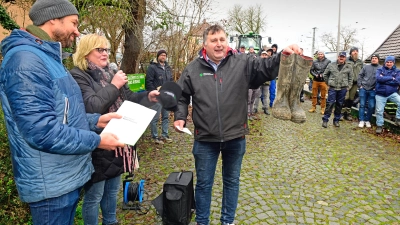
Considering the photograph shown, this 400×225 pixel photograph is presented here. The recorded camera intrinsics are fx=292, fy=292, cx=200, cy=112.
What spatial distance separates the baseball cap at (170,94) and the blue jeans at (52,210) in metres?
1.34

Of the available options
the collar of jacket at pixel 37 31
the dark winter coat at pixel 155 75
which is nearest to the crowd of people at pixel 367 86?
the dark winter coat at pixel 155 75

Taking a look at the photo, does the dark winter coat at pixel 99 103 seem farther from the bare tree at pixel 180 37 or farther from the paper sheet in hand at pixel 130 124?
the bare tree at pixel 180 37

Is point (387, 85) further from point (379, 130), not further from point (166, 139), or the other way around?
point (166, 139)

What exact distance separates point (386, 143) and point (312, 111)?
3.78 m

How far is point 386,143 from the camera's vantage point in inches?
271

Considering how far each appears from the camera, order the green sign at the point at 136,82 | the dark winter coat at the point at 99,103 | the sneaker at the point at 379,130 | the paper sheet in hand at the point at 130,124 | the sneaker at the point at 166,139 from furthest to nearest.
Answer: the sneaker at the point at 379,130 < the sneaker at the point at 166,139 < the green sign at the point at 136,82 < the dark winter coat at the point at 99,103 < the paper sheet in hand at the point at 130,124

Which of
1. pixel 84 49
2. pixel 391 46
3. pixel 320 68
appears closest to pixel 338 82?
pixel 320 68

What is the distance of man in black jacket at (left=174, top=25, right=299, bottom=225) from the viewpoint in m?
2.81

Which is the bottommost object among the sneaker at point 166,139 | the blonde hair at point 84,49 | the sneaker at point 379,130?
the sneaker at point 166,139

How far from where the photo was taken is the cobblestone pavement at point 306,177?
3.56m

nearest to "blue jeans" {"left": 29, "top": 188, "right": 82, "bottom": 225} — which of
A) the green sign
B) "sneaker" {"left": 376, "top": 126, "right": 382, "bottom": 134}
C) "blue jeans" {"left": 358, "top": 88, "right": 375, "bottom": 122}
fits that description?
the green sign

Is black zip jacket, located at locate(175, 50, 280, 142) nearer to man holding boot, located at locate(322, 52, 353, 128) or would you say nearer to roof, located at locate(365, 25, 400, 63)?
man holding boot, located at locate(322, 52, 353, 128)

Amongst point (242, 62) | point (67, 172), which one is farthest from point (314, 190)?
point (67, 172)

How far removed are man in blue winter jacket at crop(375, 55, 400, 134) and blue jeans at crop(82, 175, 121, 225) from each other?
732cm
